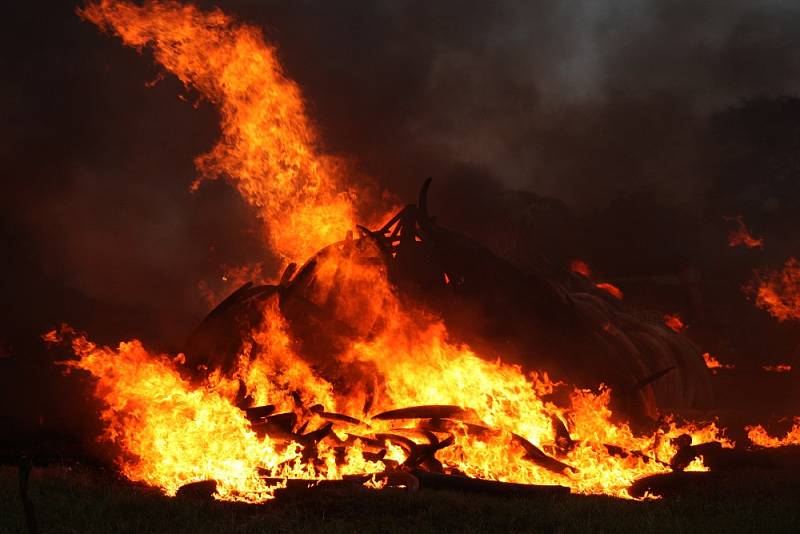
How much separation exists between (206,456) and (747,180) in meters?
33.8

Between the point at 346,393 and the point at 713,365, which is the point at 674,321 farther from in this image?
the point at 346,393

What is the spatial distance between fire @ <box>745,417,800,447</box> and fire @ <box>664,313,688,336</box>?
11185 mm

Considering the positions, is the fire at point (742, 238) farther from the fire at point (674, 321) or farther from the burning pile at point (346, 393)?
the burning pile at point (346, 393)

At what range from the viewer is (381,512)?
7699 millimetres

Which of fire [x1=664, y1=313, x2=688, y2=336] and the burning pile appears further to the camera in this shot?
fire [x1=664, y1=313, x2=688, y2=336]

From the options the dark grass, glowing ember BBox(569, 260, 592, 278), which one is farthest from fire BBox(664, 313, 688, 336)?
the dark grass

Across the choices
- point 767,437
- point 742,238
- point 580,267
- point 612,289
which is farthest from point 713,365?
point 742,238

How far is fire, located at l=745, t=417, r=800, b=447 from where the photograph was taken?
13.9 metres

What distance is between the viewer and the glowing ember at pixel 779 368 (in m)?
21.7

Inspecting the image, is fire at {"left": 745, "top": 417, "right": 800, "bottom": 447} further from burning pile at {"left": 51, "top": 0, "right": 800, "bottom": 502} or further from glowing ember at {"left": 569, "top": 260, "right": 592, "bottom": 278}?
glowing ember at {"left": 569, "top": 260, "right": 592, "bottom": 278}

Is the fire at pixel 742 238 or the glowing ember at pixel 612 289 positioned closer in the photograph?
the glowing ember at pixel 612 289

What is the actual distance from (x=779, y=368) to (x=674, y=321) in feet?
12.8

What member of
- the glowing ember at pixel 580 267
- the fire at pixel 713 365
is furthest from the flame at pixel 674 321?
the glowing ember at pixel 580 267

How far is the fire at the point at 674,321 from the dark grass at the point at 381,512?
672 inches
